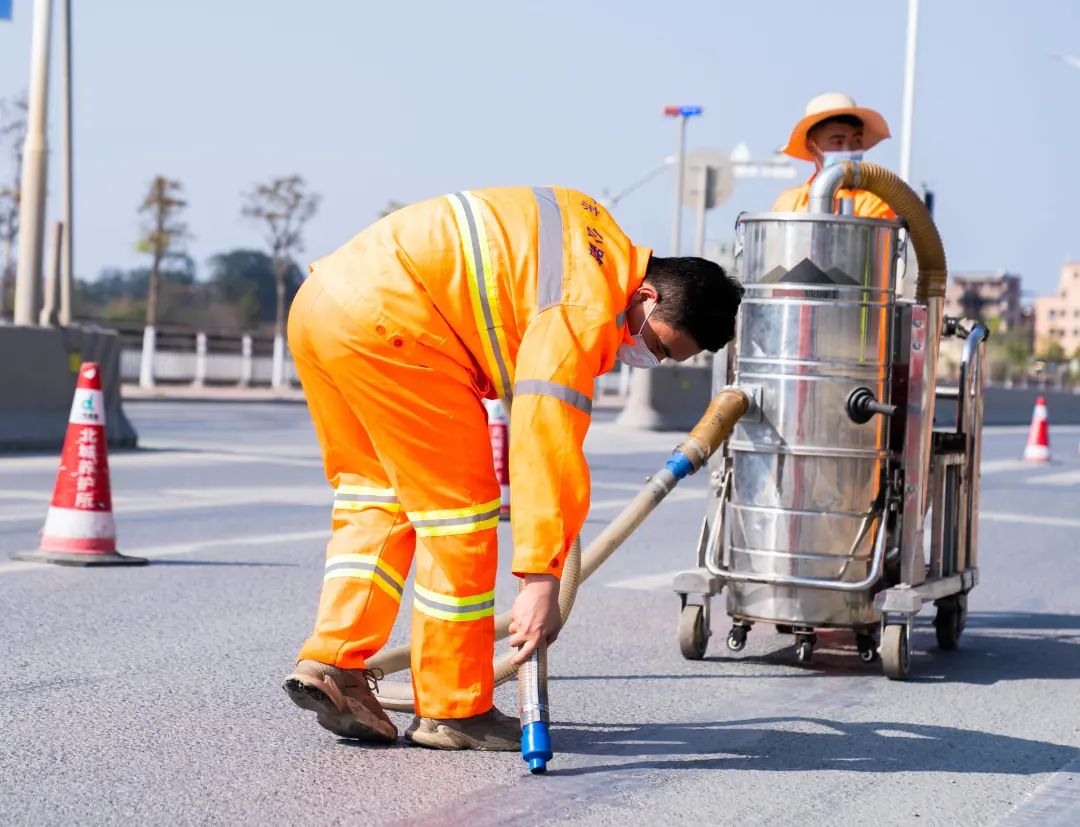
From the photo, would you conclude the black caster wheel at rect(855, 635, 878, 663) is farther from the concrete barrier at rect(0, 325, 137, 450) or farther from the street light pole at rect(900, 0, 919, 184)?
the street light pole at rect(900, 0, 919, 184)

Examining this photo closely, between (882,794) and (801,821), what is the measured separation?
39 cm

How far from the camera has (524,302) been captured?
12.7 ft


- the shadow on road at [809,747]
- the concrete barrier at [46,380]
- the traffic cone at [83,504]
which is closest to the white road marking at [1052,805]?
the shadow on road at [809,747]

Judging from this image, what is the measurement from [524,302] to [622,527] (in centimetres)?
155

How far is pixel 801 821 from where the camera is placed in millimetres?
3752

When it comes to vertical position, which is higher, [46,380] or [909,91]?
[909,91]

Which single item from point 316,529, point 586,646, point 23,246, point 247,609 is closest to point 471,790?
point 586,646

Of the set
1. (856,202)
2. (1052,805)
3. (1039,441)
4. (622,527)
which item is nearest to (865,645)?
(622,527)

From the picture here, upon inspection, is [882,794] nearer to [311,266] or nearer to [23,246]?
[311,266]

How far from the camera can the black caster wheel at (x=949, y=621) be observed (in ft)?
20.7

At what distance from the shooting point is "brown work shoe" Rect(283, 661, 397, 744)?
410 centimetres

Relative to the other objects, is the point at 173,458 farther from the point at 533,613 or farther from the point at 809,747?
the point at 533,613

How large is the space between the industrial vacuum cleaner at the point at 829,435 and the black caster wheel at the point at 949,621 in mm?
469

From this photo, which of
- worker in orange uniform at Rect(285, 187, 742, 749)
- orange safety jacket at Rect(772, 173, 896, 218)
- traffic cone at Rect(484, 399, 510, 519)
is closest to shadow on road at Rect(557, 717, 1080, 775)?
worker in orange uniform at Rect(285, 187, 742, 749)
